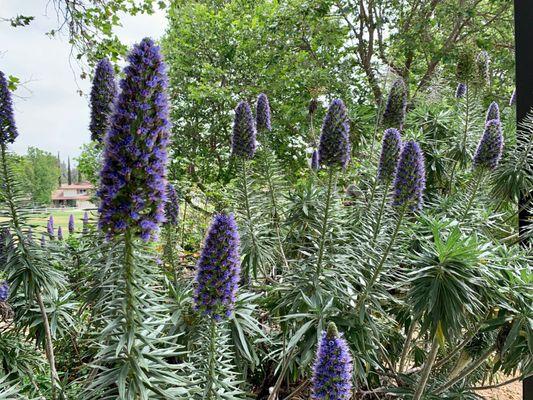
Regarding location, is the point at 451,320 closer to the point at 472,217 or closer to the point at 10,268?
the point at 472,217

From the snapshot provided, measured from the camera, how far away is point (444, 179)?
303 centimetres

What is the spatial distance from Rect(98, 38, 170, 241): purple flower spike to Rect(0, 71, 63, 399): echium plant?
0.98 m

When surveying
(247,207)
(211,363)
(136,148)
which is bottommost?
(211,363)

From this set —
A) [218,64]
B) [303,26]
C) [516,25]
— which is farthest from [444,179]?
[218,64]

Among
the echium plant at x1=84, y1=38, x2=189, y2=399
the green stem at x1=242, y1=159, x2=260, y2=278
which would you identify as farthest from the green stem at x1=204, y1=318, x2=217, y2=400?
the green stem at x1=242, y1=159, x2=260, y2=278

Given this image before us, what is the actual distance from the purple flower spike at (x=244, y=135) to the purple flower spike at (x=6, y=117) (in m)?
1.04

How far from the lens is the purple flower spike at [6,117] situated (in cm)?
187

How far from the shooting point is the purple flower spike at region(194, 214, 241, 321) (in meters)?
1.41

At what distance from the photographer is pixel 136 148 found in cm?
109

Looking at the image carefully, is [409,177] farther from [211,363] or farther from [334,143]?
[211,363]

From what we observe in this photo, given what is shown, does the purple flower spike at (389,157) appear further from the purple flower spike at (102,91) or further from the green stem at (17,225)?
the green stem at (17,225)

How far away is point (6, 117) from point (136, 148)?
45.0 inches

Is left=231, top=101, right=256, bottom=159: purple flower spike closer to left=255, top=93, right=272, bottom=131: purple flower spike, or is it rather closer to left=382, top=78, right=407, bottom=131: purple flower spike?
left=255, top=93, right=272, bottom=131: purple flower spike

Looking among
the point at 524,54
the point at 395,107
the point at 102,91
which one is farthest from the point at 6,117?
the point at 524,54
